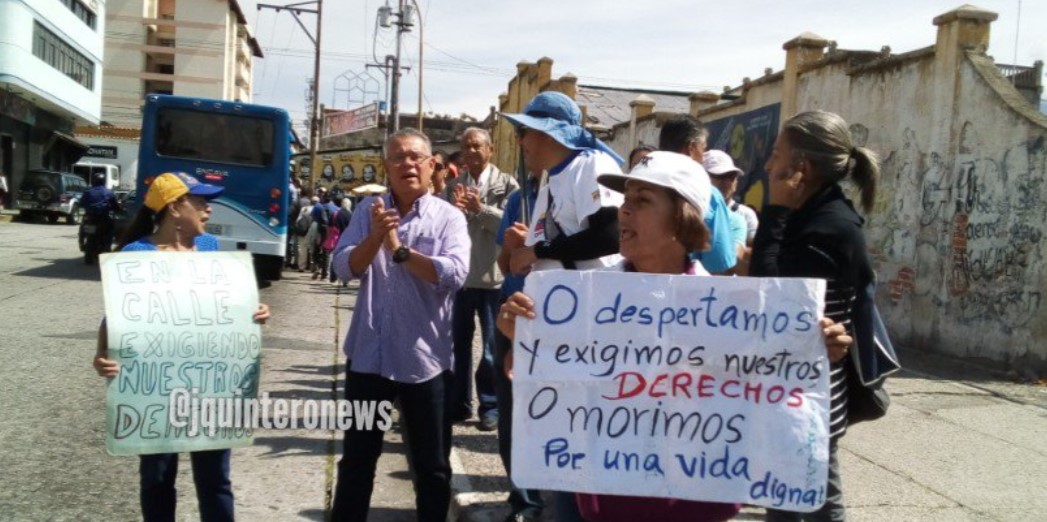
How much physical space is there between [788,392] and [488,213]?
362 cm

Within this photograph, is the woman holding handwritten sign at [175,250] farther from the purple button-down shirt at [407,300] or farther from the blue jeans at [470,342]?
the blue jeans at [470,342]

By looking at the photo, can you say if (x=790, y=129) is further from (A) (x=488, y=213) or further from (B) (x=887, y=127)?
(B) (x=887, y=127)

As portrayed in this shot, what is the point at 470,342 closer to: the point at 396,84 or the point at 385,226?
the point at 385,226

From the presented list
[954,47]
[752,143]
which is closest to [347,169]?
[752,143]

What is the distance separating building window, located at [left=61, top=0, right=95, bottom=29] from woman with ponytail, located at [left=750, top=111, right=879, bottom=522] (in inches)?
1902

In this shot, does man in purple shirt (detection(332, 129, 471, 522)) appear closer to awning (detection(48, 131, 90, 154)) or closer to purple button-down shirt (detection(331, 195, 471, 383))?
purple button-down shirt (detection(331, 195, 471, 383))

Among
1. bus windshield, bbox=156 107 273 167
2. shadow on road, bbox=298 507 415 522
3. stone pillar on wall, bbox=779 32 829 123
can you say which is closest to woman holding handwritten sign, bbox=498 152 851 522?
shadow on road, bbox=298 507 415 522

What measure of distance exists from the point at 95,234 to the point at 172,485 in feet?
49.0

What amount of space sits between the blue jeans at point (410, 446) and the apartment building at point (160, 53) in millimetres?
73651

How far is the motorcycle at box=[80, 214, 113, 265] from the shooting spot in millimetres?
17328

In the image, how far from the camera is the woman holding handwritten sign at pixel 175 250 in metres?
3.73

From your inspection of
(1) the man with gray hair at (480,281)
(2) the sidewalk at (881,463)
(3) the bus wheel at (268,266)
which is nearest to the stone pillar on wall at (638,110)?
(3) the bus wheel at (268,266)

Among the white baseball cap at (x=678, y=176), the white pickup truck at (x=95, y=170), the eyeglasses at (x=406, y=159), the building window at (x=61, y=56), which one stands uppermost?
the building window at (x=61, y=56)

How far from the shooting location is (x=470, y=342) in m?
6.20
